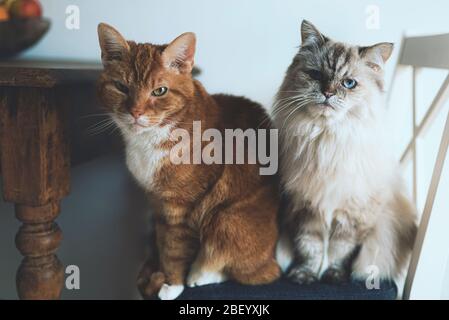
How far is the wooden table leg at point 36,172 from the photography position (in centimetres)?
78

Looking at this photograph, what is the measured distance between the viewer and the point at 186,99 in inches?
34.8

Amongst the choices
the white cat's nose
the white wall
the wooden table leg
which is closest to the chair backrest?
the white wall

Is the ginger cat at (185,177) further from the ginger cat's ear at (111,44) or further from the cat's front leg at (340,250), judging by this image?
the cat's front leg at (340,250)

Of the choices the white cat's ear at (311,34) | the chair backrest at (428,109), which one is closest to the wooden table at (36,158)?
the white cat's ear at (311,34)

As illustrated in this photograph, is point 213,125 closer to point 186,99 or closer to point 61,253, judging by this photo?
point 186,99

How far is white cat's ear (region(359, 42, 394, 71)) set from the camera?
2.77 ft

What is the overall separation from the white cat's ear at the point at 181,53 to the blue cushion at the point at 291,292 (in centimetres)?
50

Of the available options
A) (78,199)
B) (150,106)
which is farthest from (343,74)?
(78,199)

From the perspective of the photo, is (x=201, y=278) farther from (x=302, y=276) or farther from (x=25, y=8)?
(x=25, y=8)

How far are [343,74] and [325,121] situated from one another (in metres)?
0.10

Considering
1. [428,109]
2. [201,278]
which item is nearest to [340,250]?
[201,278]

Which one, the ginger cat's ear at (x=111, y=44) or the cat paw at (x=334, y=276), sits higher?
the ginger cat's ear at (x=111, y=44)

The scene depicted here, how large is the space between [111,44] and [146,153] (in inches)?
Answer: 9.3

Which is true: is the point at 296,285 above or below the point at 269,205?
below
